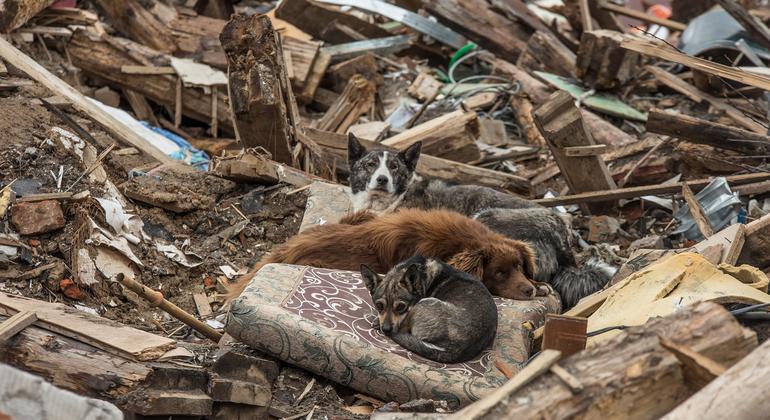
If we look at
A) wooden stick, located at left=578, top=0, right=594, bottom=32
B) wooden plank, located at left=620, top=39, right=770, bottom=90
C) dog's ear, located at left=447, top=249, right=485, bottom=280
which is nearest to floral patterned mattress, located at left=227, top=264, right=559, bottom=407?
dog's ear, located at left=447, top=249, right=485, bottom=280

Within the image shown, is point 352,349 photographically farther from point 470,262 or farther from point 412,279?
point 470,262

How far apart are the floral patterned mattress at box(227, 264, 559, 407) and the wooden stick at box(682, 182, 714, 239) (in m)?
2.50

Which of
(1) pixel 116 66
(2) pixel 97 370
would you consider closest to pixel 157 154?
(1) pixel 116 66

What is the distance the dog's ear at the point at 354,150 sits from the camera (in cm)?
833

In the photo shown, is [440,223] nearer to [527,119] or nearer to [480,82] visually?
[527,119]

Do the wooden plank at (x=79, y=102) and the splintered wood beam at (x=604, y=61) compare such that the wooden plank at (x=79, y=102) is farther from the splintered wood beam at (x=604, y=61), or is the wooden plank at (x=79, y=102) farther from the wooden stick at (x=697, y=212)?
the splintered wood beam at (x=604, y=61)

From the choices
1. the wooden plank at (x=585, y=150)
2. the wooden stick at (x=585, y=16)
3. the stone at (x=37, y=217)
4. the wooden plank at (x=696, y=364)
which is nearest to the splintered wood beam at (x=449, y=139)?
the wooden plank at (x=585, y=150)

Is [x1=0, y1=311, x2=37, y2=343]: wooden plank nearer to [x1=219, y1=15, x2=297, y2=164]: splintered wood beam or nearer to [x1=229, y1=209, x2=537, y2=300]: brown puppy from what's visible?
[x1=229, y1=209, x2=537, y2=300]: brown puppy

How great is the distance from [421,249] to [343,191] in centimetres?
210

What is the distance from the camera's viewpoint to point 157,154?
8.64 meters

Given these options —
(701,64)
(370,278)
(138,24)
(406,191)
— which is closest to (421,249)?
(370,278)

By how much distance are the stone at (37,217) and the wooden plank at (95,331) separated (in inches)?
49.5

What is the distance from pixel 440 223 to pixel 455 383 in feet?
5.54

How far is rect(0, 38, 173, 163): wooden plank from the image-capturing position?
8430 mm
